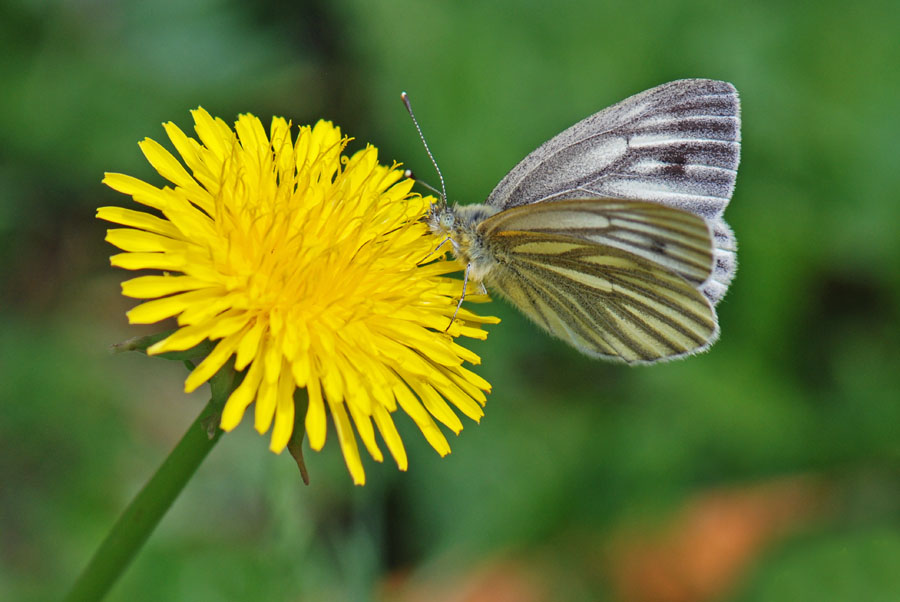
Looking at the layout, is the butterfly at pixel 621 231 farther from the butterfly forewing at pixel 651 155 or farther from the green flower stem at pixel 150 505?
the green flower stem at pixel 150 505

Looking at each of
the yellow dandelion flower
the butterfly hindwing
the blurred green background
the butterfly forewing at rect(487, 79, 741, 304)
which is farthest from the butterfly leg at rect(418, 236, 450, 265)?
the blurred green background

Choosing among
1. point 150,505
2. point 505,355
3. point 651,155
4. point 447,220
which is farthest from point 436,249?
point 505,355

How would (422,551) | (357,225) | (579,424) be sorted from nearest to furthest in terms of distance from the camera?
(357,225), (422,551), (579,424)

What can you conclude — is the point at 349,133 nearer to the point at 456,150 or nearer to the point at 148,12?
the point at 456,150

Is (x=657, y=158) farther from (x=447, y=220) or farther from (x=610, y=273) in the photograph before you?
(x=447, y=220)

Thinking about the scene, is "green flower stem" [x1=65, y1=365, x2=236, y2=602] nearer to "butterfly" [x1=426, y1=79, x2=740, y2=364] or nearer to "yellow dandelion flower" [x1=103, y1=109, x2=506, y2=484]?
"yellow dandelion flower" [x1=103, y1=109, x2=506, y2=484]

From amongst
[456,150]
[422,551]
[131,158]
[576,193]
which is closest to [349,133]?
[456,150]
